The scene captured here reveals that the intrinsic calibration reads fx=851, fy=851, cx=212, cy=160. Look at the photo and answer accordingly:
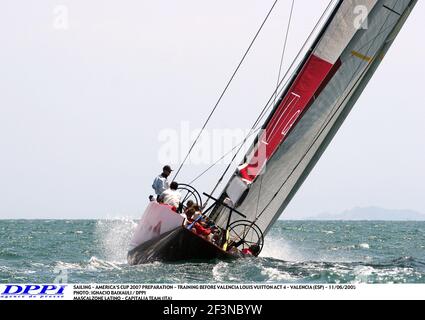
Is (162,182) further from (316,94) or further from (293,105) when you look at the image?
(316,94)

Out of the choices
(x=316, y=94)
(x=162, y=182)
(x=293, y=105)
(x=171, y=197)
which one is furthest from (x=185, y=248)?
(x=316, y=94)

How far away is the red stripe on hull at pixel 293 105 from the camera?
1255cm

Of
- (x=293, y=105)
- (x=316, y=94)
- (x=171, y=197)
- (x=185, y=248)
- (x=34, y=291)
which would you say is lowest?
(x=185, y=248)

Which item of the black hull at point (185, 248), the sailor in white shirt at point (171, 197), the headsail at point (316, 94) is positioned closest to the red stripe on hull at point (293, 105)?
the headsail at point (316, 94)

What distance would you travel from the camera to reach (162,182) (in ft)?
41.9

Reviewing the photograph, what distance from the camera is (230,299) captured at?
6414 mm

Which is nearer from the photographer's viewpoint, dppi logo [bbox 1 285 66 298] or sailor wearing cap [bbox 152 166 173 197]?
dppi logo [bbox 1 285 66 298]

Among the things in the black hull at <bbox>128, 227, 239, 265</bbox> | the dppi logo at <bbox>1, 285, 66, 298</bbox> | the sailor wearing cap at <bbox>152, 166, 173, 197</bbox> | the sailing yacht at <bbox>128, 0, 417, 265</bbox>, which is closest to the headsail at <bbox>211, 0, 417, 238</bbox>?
the sailing yacht at <bbox>128, 0, 417, 265</bbox>

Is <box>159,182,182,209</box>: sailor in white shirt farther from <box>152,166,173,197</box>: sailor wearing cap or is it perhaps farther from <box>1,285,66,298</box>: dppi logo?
<box>1,285,66,298</box>: dppi logo

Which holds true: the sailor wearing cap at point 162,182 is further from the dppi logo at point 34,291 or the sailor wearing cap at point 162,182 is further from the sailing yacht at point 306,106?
the dppi logo at point 34,291

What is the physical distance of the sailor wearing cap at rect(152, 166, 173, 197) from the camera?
12.7 m

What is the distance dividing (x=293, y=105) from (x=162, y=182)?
89.2 inches
